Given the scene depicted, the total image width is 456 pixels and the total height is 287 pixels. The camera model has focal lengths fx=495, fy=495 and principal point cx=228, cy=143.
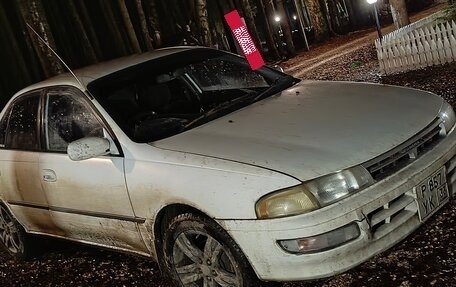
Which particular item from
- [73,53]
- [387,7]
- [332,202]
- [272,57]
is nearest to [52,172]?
[332,202]

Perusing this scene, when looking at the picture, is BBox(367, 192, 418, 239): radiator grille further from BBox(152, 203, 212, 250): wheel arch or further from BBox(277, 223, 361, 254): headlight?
BBox(152, 203, 212, 250): wheel arch

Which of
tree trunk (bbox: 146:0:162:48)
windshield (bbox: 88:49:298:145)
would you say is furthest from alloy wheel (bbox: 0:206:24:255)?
tree trunk (bbox: 146:0:162:48)

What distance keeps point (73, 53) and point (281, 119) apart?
2774 centimetres

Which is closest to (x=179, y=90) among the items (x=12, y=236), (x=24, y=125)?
(x=24, y=125)

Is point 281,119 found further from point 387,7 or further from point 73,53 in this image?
point 387,7

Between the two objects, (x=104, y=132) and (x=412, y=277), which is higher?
(x=104, y=132)

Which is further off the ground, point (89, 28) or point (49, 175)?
point (89, 28)

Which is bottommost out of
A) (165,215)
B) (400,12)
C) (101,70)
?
(165,215)

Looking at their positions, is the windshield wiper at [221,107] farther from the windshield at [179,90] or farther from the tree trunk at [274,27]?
the tree trunk at [274,27]

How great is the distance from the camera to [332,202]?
2666mm

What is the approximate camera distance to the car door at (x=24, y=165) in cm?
430

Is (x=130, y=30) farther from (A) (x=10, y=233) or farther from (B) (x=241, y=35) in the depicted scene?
(A) (x=10, y=233)

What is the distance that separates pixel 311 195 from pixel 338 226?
217mm

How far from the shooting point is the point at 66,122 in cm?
405
